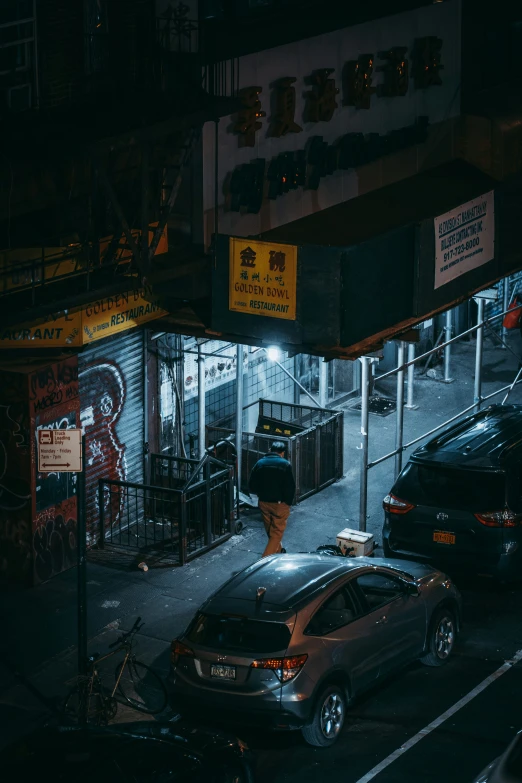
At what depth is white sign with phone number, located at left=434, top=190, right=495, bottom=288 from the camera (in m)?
17.4

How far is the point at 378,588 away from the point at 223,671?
2353mm

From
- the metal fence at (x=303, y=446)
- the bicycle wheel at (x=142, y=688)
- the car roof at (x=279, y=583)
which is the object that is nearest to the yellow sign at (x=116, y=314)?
the metal fence at (x=303, y=446)

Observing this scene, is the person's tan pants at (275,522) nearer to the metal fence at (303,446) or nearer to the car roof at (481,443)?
the car roof at (481,443)

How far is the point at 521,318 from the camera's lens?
26.5 meters

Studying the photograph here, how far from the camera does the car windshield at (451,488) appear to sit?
15070 mm

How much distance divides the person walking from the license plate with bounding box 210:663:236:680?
488 cm

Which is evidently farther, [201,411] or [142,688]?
[201,411]

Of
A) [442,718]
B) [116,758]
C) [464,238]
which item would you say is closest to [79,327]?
[442,718]

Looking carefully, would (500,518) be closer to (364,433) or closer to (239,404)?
(364,433)

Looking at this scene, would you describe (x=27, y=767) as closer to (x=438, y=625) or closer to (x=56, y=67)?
(x=438, y=625)

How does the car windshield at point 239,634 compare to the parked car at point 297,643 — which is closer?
the parked car at point 297,643

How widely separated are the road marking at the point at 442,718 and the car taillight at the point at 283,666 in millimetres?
1099

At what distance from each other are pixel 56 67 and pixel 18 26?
2.07ft

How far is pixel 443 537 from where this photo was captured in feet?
50.1
